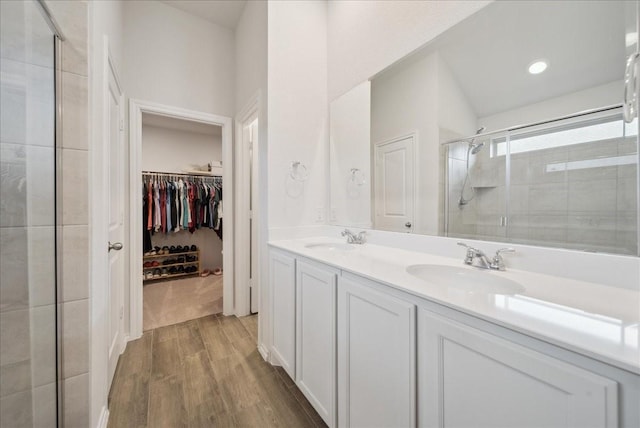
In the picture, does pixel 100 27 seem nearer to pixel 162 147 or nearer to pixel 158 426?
pixel 158 426

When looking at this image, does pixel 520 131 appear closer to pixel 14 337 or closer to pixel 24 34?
pixel 24 34

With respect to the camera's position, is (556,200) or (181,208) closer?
(556,200)

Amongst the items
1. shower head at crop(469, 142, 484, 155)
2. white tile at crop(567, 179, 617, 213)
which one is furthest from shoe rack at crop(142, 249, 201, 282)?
white tile at crop(567, 179, 617, 213)

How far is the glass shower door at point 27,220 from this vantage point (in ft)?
2.89

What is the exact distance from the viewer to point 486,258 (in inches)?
40.6

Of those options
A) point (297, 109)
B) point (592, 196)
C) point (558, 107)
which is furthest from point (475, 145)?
point (297, 109)

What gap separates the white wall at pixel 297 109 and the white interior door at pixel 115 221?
101 cm

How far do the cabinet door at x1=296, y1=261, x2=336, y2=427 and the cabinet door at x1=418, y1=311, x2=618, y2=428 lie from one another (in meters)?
0.49

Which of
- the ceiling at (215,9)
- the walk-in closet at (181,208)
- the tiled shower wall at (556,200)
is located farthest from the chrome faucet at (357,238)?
the ceiling at (215,9)

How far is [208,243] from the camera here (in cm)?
434

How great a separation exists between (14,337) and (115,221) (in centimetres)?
96

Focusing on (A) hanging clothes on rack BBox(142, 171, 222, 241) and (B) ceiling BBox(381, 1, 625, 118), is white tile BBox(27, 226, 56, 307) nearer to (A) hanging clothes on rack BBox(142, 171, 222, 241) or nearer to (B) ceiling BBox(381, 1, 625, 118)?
(B) ceiling BBox(381, 1, 625, 118)

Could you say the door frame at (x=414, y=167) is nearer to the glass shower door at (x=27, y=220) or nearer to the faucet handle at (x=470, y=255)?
the faucet handle at (x=470, y=255)

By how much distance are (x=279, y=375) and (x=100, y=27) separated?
226cm
